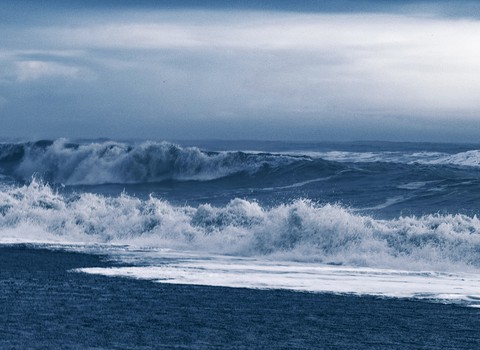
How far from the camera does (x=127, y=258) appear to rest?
17.9m

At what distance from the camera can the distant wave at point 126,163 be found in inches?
1645

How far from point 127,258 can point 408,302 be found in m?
6.69

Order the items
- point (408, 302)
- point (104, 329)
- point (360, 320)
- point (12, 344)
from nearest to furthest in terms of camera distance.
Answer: point (12, 344), point (104, 329), point (360, 320), point (408, 302)

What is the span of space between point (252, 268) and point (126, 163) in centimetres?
2907

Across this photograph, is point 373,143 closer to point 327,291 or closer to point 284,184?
point 284,184

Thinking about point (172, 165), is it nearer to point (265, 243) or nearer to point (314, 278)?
point (265, 243)

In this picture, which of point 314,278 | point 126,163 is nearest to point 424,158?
point 126,163

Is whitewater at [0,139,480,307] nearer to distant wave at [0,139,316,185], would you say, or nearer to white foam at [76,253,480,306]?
white foam at [76,253,480,306]

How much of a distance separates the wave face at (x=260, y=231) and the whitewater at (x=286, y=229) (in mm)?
29

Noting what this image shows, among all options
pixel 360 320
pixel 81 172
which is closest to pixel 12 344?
pixel 360 320

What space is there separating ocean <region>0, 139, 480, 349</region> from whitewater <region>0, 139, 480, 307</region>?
5 centimetres

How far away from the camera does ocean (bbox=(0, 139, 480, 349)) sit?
35.1 feet

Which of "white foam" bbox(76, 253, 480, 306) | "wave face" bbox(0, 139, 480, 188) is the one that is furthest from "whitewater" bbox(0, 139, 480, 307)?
"wave face" bbox(0, 139, 480, 188)

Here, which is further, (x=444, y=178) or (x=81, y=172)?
(x=81, y=172)
